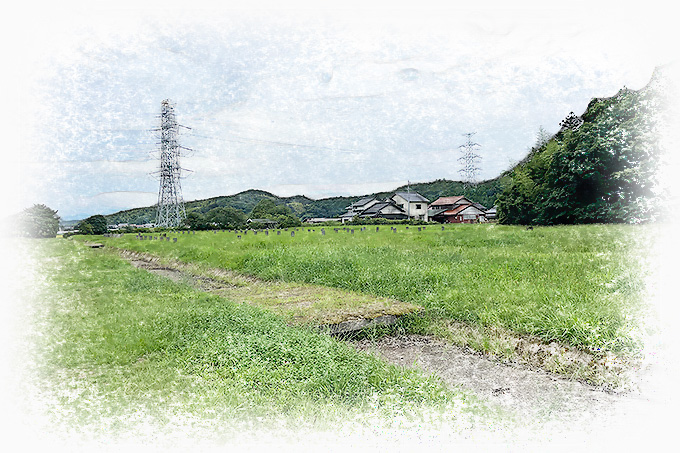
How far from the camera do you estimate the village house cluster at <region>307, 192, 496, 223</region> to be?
185 ft

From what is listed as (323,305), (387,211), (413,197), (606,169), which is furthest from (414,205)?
(323,305)

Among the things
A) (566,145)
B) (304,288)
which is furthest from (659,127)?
(304,288)

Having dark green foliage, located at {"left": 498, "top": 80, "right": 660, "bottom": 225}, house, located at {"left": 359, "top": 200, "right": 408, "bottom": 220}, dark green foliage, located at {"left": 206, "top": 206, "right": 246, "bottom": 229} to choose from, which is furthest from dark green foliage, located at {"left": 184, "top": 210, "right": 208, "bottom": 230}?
dark green foliage, located at {"left": 498, "top": 80, "right": 660, "bottom": 225}

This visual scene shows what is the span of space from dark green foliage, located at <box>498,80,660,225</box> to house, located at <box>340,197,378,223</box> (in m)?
22.4

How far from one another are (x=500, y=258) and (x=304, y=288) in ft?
16.4

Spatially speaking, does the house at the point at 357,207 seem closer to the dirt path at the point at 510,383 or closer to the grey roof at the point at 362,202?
the grey roof at the point at 362,202

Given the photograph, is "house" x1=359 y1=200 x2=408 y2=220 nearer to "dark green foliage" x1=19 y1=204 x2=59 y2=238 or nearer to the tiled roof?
the tiled roof

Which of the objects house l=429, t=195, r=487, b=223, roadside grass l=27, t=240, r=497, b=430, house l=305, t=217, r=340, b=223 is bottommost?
roadside grass l=27, t=240, r=497, b=430

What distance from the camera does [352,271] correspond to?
10219 mm

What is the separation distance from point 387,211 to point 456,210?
9.49 m

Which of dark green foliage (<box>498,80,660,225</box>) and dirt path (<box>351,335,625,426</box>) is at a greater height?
dark green foliage (<box>498,80,660,225</box>)

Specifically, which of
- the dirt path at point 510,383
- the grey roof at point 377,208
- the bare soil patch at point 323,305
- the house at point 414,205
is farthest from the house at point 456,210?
the dirt path at point 510,383

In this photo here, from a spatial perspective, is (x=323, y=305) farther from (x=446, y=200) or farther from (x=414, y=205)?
(x=446, y=200)

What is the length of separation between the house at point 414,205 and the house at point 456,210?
7.04 ft
